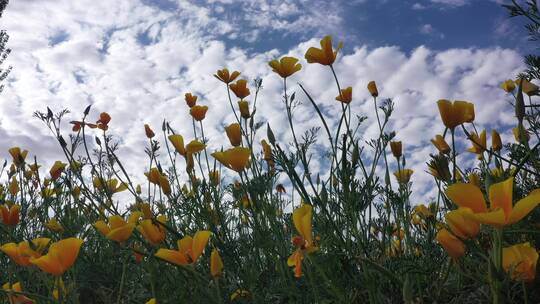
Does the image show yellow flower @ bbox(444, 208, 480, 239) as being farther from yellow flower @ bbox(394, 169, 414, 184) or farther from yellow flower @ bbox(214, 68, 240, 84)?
yellow flower @ bbox(214, 68, 240, 84)

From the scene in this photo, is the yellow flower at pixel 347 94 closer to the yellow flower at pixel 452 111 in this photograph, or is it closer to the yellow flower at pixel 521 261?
the yellow flower at pixel 452 111

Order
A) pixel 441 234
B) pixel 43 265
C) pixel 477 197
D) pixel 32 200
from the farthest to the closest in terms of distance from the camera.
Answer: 1. pixel 32 200
2. pixel 43 265
3. pixel 441 234
4. pixel 477 197

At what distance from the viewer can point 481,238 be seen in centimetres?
130

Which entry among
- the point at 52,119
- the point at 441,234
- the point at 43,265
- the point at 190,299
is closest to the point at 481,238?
the point at 441,234

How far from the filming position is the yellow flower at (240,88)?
2.49m

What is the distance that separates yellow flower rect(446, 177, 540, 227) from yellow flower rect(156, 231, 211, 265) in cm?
66

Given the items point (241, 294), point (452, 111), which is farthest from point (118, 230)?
point (452, 111)

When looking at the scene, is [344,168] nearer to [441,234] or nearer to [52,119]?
[441,234]

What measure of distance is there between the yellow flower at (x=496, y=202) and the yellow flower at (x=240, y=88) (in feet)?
5.91

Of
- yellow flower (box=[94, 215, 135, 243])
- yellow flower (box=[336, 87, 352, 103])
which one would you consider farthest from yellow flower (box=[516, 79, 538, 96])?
yellow flower (box=[94, 215, 135, 243])

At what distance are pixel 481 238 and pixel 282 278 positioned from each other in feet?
2.01

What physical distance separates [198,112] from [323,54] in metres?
0.85

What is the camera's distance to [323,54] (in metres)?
2.14

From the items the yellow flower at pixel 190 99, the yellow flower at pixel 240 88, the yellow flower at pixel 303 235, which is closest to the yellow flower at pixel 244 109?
the yellow flower at pixel 240 88
